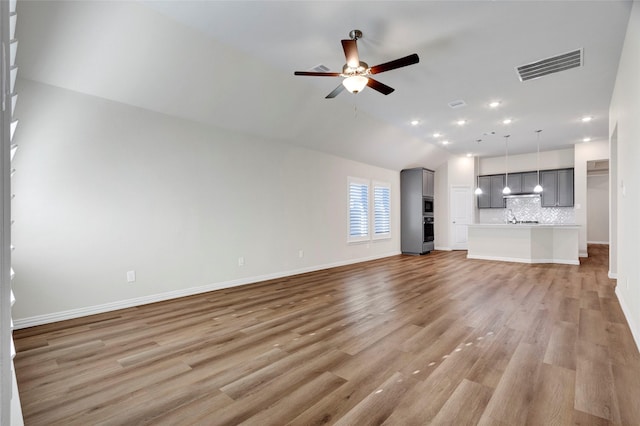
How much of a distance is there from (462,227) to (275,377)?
31.0 ft

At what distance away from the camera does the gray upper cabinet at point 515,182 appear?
968 centimetres

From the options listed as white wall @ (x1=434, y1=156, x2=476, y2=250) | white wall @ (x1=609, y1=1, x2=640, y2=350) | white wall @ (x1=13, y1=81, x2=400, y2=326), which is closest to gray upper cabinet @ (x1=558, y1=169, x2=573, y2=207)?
white wall @ (x1=434, y1=156, x2=476, y2=250)

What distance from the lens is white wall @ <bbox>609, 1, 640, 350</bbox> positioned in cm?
286

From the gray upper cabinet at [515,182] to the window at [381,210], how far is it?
4066mm

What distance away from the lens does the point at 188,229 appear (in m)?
4.67

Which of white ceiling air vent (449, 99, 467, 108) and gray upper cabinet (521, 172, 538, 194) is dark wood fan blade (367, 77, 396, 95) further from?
gray upper cabinet (521, 172, 538, 194)

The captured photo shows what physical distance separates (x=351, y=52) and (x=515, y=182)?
8.94m

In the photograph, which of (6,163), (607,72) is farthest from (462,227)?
(6,163)

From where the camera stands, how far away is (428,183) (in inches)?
384

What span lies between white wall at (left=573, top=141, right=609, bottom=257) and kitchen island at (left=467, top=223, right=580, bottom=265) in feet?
5.03

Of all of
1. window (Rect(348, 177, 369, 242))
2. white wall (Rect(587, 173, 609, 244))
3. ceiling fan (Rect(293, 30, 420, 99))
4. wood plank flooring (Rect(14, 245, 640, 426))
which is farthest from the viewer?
white wall (Rect(587, 173, 609, 244))

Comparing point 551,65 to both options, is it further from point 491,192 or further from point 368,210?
point 491,192

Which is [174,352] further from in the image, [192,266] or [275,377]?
[192,266]

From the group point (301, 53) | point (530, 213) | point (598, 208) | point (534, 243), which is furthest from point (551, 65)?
point (598, 208)
